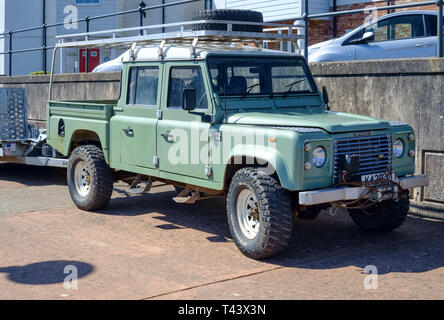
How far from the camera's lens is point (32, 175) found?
41.2 feet

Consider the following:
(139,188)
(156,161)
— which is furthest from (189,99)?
(139,188)

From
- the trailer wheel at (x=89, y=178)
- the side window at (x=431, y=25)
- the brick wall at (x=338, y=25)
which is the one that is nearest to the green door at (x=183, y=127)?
the trailer wheel at (x=89, y=178)

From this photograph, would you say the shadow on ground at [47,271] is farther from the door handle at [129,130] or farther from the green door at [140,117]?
the door handle at [129,130]

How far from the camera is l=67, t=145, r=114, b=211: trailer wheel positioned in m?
8.72

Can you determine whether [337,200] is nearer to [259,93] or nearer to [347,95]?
[259,93]

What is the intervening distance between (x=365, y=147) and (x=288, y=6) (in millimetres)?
16011

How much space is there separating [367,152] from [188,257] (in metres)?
2.07

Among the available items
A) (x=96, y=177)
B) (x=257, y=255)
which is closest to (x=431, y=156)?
(x=257, y=255)

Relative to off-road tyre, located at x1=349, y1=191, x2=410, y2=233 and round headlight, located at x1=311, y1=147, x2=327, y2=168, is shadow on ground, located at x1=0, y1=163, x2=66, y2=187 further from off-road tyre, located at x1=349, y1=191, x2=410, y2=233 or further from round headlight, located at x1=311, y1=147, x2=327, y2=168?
round headlight, located at x1=311, y1=147, x2=327, y2=168

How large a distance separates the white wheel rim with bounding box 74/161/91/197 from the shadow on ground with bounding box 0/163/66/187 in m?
2.41

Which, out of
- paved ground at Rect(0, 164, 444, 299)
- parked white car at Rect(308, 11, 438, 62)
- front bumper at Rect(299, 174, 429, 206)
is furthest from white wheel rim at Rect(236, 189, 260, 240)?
parked white car at Rect(308, 11, 438, 62)

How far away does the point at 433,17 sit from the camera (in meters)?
12.2

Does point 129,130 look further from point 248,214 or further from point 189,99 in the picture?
point 248,214

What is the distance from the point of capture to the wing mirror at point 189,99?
23.2 feet
